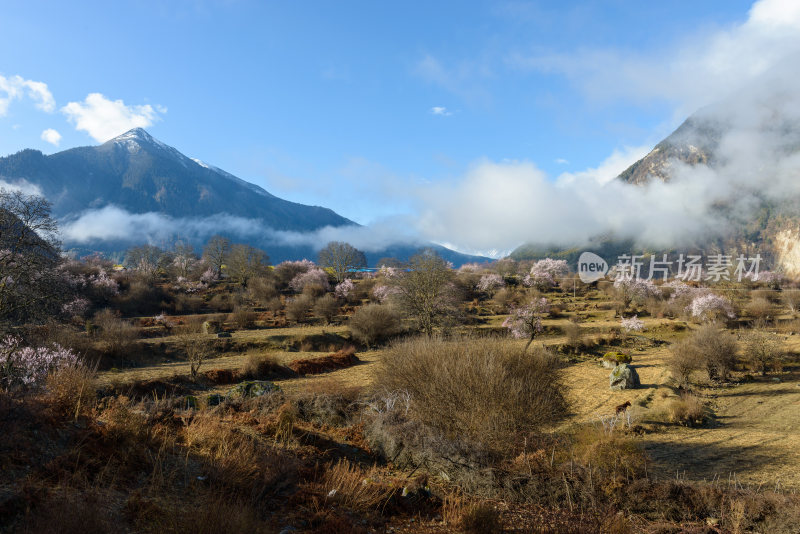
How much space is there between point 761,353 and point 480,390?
2626cm

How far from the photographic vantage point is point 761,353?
24984 mm

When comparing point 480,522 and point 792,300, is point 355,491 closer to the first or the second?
point 480,522

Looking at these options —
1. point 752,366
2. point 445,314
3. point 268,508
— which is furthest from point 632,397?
point 268,508

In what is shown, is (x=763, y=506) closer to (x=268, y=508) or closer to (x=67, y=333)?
(x=268, y=508)

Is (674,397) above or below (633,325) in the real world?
below

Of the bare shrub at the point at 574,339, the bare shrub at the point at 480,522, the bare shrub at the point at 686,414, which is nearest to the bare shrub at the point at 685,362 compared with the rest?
the bare shrub at the point at 686,414

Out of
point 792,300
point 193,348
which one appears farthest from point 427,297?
point 792,300

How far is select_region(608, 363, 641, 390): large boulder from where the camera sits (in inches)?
838

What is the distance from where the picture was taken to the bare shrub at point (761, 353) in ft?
81.7

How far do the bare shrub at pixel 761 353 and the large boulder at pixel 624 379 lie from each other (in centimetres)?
1032

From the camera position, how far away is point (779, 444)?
12.7 m

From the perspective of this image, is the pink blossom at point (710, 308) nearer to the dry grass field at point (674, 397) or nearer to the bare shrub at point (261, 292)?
the dry grass field at point (674, 397)

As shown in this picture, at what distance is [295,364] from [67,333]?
12.5m

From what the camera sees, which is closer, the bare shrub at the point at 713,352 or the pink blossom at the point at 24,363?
the pink blossom at the point at 24,363
